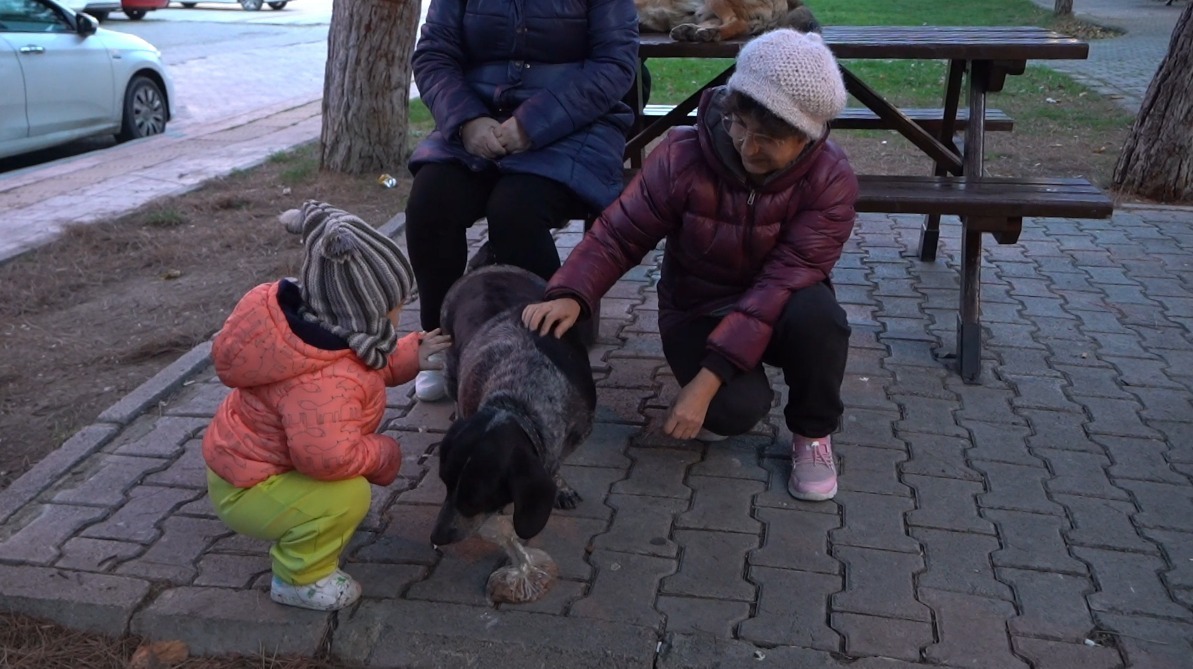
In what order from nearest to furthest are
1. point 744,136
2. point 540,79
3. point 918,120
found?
point 744,136 < point 540,79 < point 918,120

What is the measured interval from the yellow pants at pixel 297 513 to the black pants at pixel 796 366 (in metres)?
1.28

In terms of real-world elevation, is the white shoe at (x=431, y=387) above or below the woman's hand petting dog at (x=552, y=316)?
below

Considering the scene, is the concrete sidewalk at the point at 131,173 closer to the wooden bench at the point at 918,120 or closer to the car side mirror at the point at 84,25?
the car side mirror at the point at 84,25

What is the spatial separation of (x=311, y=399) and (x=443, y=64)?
185 cm

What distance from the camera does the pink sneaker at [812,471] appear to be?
346cm

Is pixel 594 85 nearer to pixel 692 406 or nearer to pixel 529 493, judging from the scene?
pixel 692 406

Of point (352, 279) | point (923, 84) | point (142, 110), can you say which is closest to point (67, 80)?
point (142, 110)

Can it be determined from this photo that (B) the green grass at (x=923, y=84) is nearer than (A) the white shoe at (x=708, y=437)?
No

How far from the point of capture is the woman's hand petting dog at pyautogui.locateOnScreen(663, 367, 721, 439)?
321 centimetres

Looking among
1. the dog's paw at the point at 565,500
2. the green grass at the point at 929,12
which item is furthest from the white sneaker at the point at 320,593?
the green grass at the point at 929,12

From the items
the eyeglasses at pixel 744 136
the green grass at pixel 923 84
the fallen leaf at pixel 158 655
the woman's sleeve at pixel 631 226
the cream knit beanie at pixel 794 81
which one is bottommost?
the fallen leaf at pixel 158 655

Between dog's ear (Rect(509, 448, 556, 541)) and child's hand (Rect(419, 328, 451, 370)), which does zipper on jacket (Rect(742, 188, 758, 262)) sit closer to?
child's hand (Rect(419, 328, 451, 370))

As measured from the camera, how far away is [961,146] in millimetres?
5953

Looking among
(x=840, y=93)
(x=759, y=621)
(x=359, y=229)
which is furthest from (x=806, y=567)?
(x=359, y=229)
